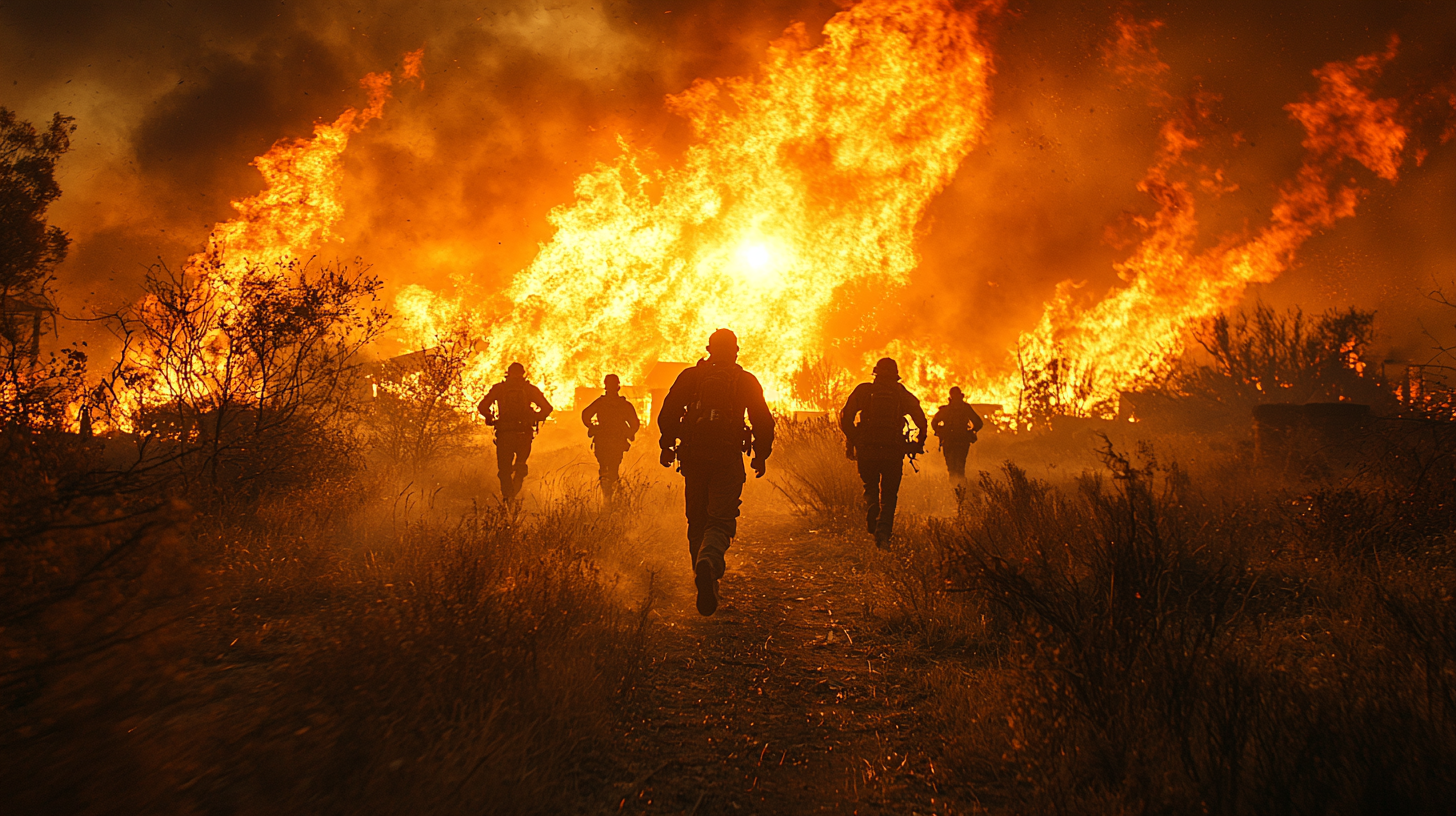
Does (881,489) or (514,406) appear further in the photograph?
(514,406)

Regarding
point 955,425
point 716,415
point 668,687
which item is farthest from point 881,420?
point 955,425

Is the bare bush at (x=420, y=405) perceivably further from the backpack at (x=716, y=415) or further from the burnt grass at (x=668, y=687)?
the backpack at (x=716, y=415)

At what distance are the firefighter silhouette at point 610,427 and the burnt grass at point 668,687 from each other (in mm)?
5365

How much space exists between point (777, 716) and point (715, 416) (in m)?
2.90

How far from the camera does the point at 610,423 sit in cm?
1066

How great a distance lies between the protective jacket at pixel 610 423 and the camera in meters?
10.6

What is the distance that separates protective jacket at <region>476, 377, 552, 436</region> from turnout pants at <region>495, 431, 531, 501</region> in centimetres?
10

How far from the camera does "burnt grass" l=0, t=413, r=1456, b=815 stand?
2.23 meters

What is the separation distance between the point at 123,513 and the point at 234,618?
A: 56.5 inches

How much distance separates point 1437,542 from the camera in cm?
545

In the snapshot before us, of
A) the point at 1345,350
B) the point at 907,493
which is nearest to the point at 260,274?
the point at 907,493

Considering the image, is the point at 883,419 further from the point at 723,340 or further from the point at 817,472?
the point at 817,472

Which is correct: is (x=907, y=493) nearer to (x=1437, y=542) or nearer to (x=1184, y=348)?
(x=1437, y=542)

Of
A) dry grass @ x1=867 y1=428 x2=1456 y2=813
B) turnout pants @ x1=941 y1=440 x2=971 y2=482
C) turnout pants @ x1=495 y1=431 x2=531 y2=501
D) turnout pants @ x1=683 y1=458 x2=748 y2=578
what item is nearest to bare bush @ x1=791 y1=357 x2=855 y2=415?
turnout pants @ x1=941 y1=440 x2=971 y2=482
